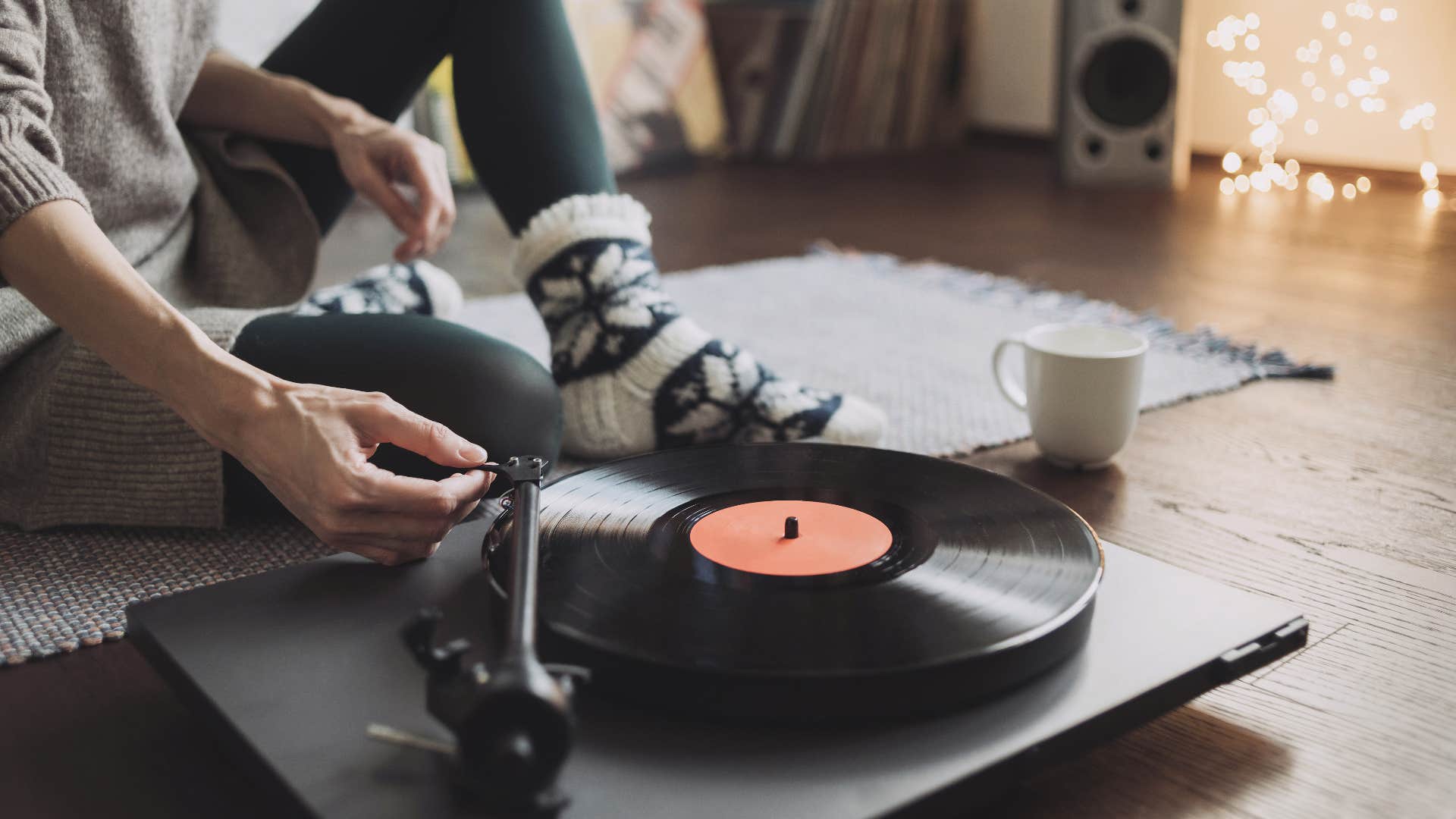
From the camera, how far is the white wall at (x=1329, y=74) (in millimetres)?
2461

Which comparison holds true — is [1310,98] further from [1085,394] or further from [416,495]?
[416,495]

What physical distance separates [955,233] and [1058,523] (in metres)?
1.60

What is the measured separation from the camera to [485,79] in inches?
43.8

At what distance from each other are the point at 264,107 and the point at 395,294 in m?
0.21

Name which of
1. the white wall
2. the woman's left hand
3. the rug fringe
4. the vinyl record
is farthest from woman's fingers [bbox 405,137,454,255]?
the white wall

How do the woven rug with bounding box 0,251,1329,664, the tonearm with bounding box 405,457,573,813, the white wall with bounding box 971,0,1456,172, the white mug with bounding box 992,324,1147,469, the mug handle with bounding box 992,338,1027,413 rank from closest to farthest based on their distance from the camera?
the tonearm with bounding box 405,457,573,813 → the woven rug with bounding box 0,251,1329,664 → the white mug with bounding box 992,324,1147,469 → the mug handle with bounding box 992,338,1027,413 → the white wall with bounding box 971,0,1456,172

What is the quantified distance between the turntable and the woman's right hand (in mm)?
21

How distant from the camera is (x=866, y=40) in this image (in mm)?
3295

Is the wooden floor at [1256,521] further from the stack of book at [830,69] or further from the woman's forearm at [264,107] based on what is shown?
the stack of book at [830,69]

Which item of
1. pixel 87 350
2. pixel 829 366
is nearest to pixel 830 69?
pixel 829 366

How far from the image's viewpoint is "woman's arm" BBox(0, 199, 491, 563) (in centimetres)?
65

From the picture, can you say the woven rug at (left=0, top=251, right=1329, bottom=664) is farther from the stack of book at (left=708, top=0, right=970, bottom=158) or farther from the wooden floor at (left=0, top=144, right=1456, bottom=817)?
the stack of book at (left=708, top=0, right=970, bottom=158)

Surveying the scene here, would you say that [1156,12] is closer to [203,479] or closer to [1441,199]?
[1441,199]

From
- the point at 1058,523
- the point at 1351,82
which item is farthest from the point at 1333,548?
the point at 1351,82
